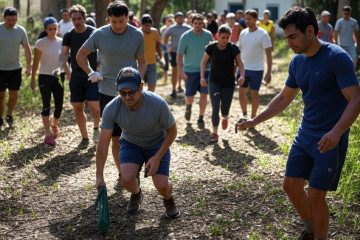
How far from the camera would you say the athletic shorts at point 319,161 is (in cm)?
421

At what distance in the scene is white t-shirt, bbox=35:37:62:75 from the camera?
8680mm

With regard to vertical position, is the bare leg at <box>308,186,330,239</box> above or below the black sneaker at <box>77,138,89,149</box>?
above

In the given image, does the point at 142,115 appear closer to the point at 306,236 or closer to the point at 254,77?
the point at 306,236

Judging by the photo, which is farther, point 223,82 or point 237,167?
point 223,82

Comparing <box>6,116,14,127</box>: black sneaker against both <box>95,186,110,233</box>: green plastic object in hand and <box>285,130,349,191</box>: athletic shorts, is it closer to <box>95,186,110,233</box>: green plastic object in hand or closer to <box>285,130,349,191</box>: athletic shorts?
<box>95,186,110,233</box>: green plastic object in hand

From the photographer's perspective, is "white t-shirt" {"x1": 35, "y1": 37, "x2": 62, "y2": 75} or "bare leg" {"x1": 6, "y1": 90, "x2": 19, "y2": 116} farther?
"bare leg" {"x1": 6, "y1": 90, "x2": 19, "y2": 116}

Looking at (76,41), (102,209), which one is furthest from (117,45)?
(102,209)

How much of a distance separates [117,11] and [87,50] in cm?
71

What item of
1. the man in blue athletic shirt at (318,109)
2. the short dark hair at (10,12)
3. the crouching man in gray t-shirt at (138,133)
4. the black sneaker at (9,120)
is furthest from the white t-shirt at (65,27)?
the man in blue athletic shirt at (318,109)

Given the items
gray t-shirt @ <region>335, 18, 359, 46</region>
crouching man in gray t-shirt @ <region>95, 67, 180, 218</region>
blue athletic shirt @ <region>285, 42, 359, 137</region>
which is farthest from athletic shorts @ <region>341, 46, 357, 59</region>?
blue athletic shirt @ <region>285, 42, 359, 137</region>

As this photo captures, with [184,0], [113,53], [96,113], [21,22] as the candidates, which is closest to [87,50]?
[113,53]

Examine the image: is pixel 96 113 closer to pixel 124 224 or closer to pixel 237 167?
pixel 237 167

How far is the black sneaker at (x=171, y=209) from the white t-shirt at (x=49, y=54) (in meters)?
3.97

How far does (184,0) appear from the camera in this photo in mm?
40625
